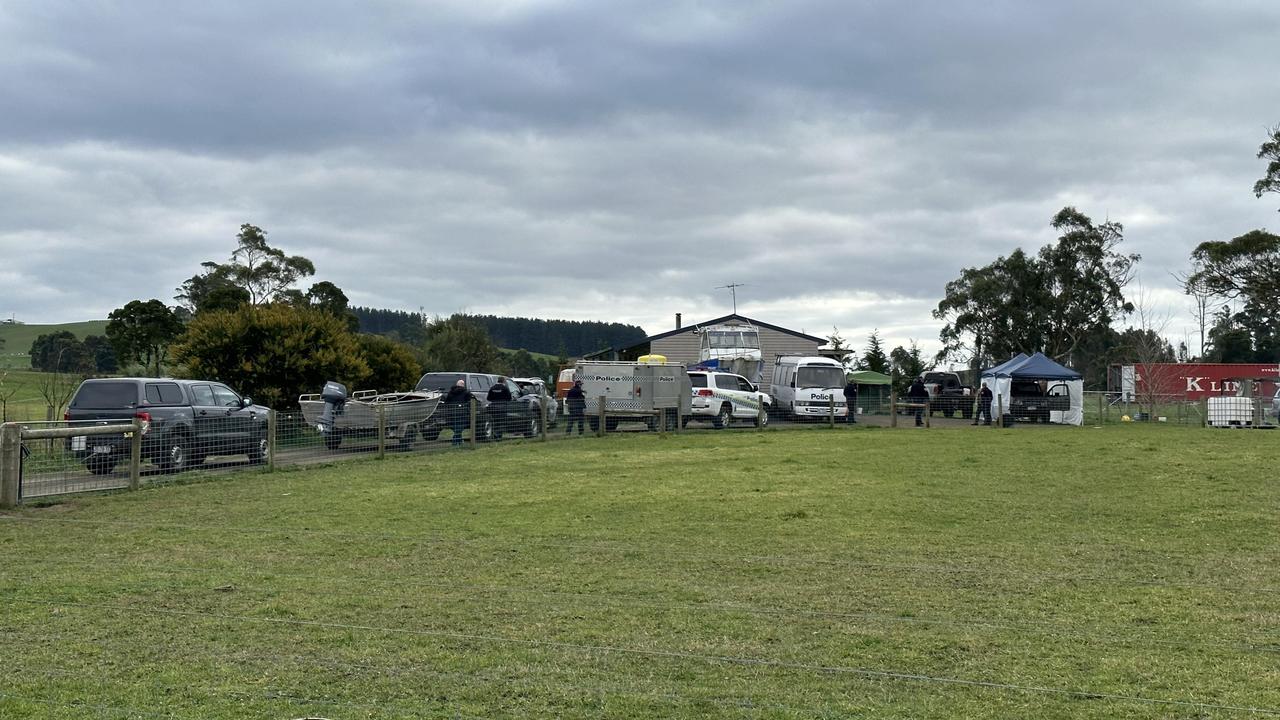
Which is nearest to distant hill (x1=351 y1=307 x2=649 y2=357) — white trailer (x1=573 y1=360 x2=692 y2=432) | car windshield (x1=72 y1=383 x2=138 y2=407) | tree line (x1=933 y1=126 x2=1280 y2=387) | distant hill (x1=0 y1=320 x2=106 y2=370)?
distant hill (x1=0 y1=320 x2=106 y2=370)

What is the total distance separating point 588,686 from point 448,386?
25576 millimetres

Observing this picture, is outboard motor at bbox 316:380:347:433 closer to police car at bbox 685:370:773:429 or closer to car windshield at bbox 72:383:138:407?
car windshield at bbox 72:383:138:407

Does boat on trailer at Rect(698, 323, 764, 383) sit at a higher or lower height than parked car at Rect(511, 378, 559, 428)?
higher

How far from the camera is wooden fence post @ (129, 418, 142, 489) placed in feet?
51.1

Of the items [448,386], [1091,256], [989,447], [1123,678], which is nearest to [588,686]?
[1123,678]

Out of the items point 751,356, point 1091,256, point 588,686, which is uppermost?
point 1091,256

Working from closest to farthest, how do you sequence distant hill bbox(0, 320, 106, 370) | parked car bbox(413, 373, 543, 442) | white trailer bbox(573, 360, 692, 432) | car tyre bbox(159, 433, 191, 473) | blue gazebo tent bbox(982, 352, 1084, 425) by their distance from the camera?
car tyre bbox(159, 433, 191, 473) < parked car bbox(413, 373, 543, 442) < white trailer bbox(573, 360, 692, 432) < blue gazebo tent bbox(982, 352, 1084, 425) < distant hill bbox(0, 320, 106, 370)

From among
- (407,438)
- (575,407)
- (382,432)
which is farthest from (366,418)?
(575,407)

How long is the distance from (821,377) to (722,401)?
15.9ft

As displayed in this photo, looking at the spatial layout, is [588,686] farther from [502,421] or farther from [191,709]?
[502,421]

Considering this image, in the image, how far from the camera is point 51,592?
25.3 feet

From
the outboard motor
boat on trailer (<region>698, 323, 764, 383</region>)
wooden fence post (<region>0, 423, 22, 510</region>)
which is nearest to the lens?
wooden fence post (<region>0, 423, 22, 510</region>)

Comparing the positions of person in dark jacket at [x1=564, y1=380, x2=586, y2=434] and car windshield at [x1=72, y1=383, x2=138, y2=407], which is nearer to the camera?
car windshield at [x1=72, y1=383, x2=138, y2=407]

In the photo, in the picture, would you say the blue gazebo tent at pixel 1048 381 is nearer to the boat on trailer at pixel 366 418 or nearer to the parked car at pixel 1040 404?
the parked car at pixel 1040 404
